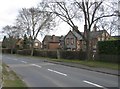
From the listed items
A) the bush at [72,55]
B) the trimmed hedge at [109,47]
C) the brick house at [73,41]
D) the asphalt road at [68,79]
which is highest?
the brick house at [73,41]

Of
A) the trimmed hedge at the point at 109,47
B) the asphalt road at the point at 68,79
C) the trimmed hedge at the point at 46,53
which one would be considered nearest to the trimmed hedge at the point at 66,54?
the trimmed hedge at the point at 46,53

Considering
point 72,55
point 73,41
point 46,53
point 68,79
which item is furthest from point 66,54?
point 73,41

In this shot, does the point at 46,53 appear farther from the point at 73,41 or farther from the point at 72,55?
the point at 73,41

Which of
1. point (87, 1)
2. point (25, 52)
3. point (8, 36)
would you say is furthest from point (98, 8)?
point (8, 36)

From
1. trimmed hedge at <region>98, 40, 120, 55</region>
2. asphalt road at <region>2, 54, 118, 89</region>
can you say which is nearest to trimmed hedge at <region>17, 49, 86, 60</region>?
trimmed hedge at <region>98, 40, 120, 55</region>

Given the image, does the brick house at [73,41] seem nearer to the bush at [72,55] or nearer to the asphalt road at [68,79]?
the bush at [72,55]

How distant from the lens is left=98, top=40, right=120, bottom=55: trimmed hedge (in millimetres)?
37000

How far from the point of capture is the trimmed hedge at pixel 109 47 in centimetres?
3700

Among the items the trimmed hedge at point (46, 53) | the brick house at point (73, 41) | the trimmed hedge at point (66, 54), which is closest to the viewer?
the trimmed hedge at point (66, 54)

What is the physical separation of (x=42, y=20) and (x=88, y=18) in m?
29.1

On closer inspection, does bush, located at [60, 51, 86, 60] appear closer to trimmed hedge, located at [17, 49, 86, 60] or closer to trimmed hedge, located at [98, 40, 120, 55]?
trimmed hedge, located at [17, 49, 86, 60]

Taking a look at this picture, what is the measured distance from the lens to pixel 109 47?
39.1 metres

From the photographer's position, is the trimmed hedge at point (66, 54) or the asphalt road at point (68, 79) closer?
the asphalt road at point (68, 79)

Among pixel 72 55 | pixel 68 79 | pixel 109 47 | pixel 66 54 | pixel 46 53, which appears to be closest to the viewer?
pixel 68 79
